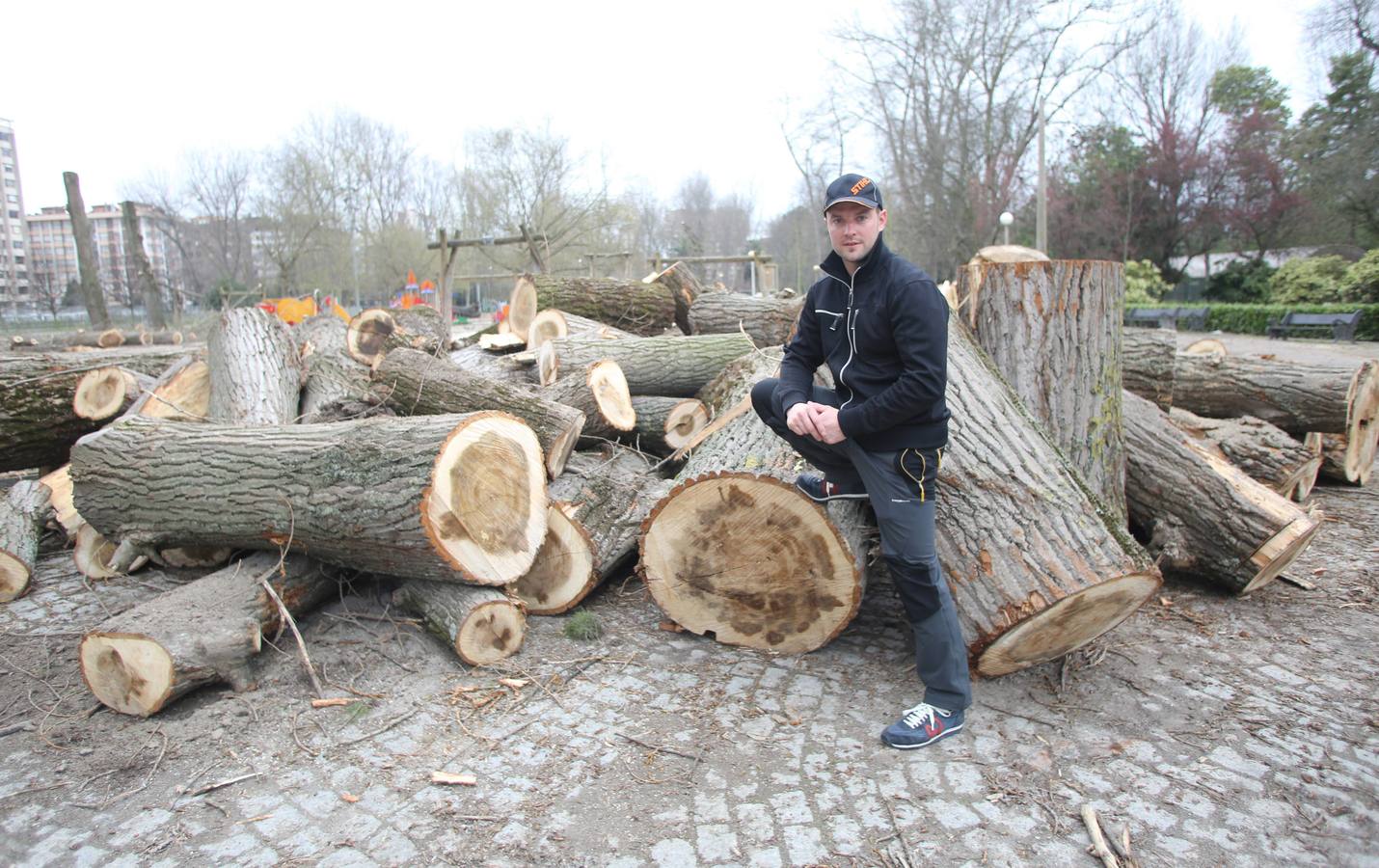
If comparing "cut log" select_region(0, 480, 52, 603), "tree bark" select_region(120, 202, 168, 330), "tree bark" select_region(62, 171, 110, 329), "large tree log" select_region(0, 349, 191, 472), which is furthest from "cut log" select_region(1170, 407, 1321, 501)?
"tree bark" select_region(120, 202, 168, 330)

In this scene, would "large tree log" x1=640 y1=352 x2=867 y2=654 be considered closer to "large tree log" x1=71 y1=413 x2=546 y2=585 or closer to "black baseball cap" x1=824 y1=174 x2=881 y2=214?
"large tree log" x1=71 y1=413 x2=546 y2=585

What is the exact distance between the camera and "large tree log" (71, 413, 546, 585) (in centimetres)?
357

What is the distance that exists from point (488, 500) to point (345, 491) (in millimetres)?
617

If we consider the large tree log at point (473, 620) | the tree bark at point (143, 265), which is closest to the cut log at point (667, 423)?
the large tree log at point (473, 620)

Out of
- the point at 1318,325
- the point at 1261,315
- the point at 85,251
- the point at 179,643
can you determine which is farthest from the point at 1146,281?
the point at 85,251

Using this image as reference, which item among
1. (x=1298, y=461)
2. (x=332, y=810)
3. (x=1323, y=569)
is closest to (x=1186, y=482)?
(x=1323, y=569)

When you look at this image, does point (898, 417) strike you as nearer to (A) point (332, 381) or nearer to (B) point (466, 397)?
(B) point (466, 397)

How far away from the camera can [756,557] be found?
140 inches

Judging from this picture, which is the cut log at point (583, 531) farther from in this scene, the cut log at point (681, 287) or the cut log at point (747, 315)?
the cut log at point (681, 287)

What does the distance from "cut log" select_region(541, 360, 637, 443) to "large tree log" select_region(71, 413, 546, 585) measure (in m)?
1.42

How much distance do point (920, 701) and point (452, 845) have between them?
5.72 feet

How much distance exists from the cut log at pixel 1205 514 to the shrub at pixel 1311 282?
18.6 metres

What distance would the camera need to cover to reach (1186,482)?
438cm

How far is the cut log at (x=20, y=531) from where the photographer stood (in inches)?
176
